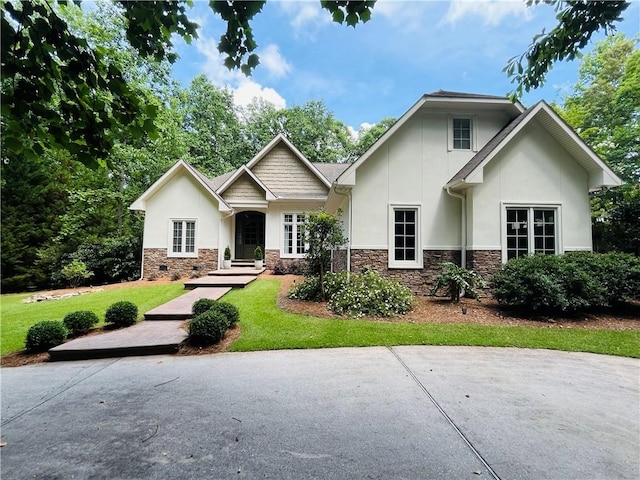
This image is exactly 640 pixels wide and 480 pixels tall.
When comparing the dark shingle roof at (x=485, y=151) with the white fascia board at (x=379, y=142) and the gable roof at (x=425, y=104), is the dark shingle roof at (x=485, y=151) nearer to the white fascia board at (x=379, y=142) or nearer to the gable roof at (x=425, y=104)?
the gable roof at (x=425, y=104)

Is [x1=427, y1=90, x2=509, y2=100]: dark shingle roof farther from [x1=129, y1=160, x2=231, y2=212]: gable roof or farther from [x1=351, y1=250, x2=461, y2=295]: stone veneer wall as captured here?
[x1=129, y1=160, x2=231, y2=212]: gable roof

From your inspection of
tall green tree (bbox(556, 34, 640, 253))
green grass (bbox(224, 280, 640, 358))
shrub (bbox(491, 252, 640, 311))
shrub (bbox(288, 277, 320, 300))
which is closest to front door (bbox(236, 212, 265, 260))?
shrub (bbox(288, 277, 320, 300))

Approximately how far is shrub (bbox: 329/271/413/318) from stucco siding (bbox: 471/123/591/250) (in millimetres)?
3187

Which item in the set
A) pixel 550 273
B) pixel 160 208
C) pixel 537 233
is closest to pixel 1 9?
pixel 550 273

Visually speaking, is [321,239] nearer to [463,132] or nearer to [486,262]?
[486,262]

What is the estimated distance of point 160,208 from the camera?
14.3 metres

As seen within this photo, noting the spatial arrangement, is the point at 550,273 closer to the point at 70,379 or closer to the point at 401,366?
the point at 401,366

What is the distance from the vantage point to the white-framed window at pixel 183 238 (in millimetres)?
14367

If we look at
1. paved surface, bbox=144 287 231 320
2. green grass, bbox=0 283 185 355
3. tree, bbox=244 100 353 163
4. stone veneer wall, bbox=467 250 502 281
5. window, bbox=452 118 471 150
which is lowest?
green grass, bbox=0 283 185 355

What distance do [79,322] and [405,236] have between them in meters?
8.63

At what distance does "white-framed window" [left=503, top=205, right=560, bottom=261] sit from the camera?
897 cm

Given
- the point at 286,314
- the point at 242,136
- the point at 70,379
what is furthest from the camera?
the point at 242,136

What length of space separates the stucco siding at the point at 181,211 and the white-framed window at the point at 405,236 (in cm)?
903

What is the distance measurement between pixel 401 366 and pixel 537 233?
298 inches
